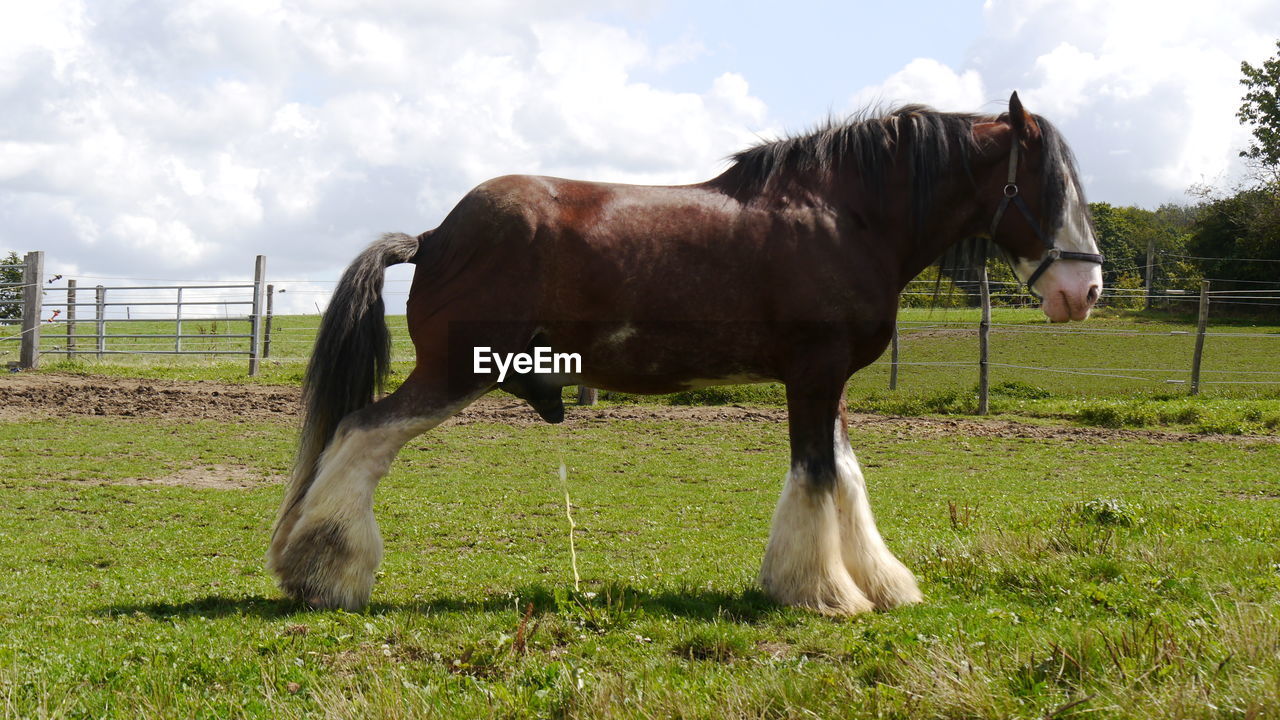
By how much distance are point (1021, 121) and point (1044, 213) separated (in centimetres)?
46

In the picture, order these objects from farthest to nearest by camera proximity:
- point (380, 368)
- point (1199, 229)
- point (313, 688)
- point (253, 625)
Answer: point (1199, 229) < point (380, 368) < point (253, 625) < point (313, 688)

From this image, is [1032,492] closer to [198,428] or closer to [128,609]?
[128,609]

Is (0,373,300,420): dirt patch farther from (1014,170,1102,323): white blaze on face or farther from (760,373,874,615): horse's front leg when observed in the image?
(1014,170,1102,323): white blaze on face

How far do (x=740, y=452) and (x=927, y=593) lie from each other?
6.91 meters

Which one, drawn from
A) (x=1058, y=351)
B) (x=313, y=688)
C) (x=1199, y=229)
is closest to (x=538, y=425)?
(x=313, y=688)

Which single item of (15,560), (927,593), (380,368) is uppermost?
(380,368)

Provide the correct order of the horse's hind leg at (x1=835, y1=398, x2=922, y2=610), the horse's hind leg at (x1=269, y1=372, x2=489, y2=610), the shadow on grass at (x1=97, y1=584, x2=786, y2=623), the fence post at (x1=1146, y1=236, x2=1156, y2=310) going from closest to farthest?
the horse's hind leg at (x1=269, y1=372, x2=489, y2=610), the shadow on grass at (x1=97, y1=584, x2=786, y2=623), the horse's hind leg at (x1=835, y1=398, x2=922, y2=610), the fence post at (x1=1146, y1=236, x2=1156, y2=310)

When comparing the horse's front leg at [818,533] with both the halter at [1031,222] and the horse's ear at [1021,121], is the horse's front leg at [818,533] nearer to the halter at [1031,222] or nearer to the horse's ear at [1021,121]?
the halter at [1031,222]

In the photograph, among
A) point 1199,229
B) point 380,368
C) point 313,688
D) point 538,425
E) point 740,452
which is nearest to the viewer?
point 313,688

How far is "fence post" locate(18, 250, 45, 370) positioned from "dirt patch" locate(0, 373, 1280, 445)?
2.84 meters

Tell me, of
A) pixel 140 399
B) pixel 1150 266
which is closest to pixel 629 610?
pixel 140 399

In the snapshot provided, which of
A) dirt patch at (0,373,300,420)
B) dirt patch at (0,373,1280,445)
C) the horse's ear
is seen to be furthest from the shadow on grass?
dirt patch at (0,373,300,420)

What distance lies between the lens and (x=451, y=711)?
9.95 ft

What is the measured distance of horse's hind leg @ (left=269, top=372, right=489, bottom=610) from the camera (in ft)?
13.4
